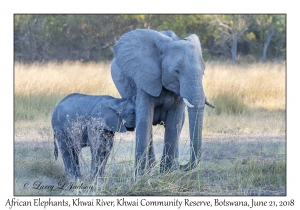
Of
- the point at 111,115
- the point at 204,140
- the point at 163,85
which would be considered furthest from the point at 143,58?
the point at 204,140

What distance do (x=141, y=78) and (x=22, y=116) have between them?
5.26 m

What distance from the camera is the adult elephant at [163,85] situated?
767cm

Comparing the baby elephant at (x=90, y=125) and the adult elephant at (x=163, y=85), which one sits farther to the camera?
the baby elephant at (x=90, y=125)

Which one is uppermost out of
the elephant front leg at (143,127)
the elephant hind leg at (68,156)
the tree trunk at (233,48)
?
the tree trunk at (233,48)

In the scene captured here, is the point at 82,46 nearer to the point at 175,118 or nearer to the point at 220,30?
the point at 220,30

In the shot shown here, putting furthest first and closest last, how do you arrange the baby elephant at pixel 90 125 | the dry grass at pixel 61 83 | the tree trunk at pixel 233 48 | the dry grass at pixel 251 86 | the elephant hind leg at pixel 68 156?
the tree trunk at pixel 233 48, the dry grass at pixel 251 86, the dry grass at pixel 61 83, the elephant hind leg at pixel 68 156, the baby elephant at pixel 90 125

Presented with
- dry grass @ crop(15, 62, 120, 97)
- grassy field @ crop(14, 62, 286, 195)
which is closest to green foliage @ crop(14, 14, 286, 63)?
grassy field @ crop(14, 62, 286, 195)

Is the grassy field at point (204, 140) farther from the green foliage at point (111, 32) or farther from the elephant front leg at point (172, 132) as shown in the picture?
the green foliage at point (111, 32)

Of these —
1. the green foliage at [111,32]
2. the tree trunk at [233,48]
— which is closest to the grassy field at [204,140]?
the tree trunk at [233,48]

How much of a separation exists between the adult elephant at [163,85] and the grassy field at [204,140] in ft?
0.79

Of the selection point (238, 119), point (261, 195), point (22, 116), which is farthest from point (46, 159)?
point (238, 119)

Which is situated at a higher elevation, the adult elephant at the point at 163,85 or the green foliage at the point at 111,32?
the green foliage at the point at 111,32

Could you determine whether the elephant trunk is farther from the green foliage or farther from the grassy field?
the green foliage

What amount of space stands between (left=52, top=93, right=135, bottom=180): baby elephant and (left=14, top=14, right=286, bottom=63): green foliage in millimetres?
17153
